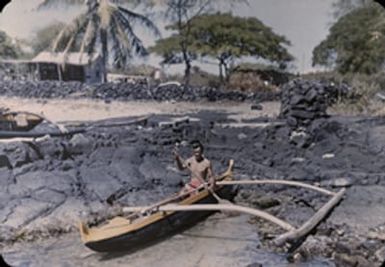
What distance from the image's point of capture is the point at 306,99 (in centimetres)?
255

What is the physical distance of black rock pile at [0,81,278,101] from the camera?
2.56 metres

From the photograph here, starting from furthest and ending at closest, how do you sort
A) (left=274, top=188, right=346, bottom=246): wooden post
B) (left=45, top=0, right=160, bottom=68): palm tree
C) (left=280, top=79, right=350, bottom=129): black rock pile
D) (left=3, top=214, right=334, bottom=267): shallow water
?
1. (left=280, top=79, right=350, bottom=129): black rock pile
2. (left=45, top=0, right=160, bottom=68): palm tree
3. (left=3, top=214, right=334, bottom=267): shallow water
4. (left=274, top=188, right=346, bottom=246): wooden post

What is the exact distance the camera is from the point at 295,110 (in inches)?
101

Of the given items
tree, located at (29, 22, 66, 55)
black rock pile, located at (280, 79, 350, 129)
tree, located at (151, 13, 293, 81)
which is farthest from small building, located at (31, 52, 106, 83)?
black rock pile, located at (280, 79, 350, 129)

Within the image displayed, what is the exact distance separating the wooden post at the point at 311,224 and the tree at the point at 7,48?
130 cm

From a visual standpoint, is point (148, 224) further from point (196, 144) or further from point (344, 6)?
point (344, 6)

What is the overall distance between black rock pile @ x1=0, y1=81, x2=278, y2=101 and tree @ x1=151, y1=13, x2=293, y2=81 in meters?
0.12

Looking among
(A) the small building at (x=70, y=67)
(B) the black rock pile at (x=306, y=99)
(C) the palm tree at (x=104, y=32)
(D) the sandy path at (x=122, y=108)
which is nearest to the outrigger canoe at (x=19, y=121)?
(D) the sandy path at (x=122, y=108)

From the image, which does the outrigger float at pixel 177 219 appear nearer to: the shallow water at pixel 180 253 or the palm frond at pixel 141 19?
the shallow water at pixel 180 253

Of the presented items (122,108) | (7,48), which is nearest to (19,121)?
(7,48)

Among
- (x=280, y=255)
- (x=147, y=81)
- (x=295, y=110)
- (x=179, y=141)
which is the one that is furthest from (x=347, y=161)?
(x=147, y=81)

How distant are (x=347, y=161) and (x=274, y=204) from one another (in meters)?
0.36

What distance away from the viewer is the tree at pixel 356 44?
94.7 inches

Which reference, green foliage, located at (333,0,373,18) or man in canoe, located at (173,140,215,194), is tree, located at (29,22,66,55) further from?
green foliage, located at (333,0,373,18)
